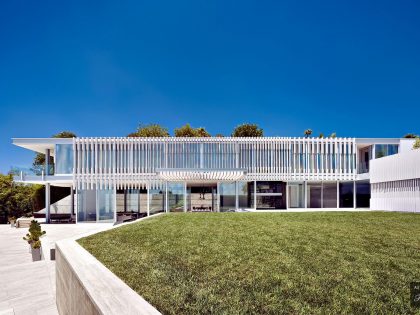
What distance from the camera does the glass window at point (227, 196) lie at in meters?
26.2

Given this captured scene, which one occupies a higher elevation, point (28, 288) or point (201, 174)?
point (201, 174)

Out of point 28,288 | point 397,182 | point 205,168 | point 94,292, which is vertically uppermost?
point 205,168

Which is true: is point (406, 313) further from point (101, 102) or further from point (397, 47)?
point (397, 47)

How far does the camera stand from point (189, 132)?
48188 mm

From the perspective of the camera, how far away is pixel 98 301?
296cm

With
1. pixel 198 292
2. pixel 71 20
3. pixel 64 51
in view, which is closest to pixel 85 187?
pixel 71 20

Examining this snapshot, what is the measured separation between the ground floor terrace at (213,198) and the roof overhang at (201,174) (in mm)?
1476

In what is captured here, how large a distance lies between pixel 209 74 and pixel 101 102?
839 inches

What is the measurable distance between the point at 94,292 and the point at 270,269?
2.67 m

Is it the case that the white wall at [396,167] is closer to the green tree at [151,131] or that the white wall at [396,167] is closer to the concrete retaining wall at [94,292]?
the concrete retaining wall at [94,292]

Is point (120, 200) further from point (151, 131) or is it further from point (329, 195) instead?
point (151, 131)

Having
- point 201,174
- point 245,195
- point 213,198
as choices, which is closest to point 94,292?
point 201,174

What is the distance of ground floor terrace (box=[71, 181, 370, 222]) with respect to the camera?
25984 millimetres

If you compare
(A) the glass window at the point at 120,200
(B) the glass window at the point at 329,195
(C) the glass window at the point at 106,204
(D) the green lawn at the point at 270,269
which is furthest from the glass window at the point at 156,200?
(D) the green lawn at the point at 270,269
